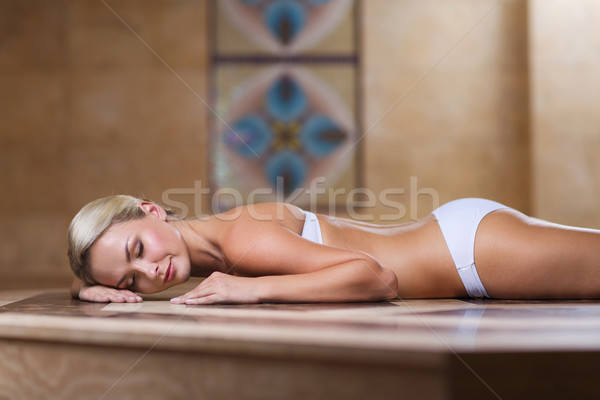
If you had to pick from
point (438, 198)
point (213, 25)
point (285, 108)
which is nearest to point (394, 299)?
point (438, 198)

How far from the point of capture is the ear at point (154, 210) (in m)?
1.83

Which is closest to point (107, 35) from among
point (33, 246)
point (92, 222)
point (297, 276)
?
point (33, 246)

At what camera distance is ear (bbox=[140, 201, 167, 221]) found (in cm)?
183

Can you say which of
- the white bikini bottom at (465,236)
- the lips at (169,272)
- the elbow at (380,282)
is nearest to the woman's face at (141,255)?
the lips at (169,272)

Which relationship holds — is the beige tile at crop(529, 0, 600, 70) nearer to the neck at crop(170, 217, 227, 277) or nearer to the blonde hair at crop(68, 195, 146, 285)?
the neck at crop(170, 217, 227, 277)

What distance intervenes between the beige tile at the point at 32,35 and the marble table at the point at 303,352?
3.43 meters

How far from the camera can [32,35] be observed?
177 inches

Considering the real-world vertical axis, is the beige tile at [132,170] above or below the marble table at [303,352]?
above

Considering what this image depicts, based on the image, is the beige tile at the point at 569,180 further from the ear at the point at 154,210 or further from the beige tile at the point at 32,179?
the beige tile at the point at 32,179

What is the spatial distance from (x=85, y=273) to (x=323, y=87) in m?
2.91

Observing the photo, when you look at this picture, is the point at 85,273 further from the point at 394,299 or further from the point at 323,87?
the point at 323,87

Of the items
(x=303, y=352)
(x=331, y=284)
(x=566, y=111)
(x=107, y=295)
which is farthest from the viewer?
(x=566, y=111)

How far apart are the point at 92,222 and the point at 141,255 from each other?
17 centimetres

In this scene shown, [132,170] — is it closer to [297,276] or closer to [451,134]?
[451,134]
